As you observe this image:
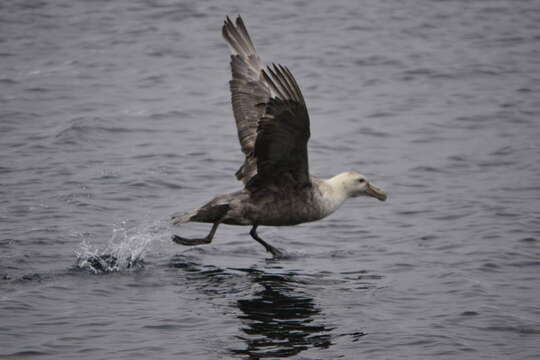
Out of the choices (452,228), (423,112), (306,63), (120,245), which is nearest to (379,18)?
(306,63)

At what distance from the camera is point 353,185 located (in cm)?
1043

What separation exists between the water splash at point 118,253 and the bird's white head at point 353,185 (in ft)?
7.04

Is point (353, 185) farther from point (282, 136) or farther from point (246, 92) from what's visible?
point (282, 136)

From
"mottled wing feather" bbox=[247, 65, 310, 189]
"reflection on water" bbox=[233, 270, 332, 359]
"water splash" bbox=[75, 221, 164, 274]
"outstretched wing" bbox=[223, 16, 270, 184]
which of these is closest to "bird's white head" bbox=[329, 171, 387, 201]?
"mottled wing feather" bbox=[247, 65, 310, 189]

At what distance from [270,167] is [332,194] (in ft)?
2.93

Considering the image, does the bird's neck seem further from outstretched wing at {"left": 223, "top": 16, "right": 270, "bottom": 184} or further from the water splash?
the water splash

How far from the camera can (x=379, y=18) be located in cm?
2211

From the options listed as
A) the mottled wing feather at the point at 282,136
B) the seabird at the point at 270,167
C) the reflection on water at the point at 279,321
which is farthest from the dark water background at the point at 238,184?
the mottled wing feather at the point at 282,136

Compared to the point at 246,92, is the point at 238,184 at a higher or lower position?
lower

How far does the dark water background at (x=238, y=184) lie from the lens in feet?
27.8

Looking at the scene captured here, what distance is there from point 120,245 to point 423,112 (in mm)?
7816

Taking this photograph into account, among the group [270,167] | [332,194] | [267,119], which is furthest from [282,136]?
[332,194]

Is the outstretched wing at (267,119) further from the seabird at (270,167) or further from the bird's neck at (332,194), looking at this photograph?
the bird's neck at (332,194)

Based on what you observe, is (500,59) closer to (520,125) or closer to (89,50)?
(520,125)
